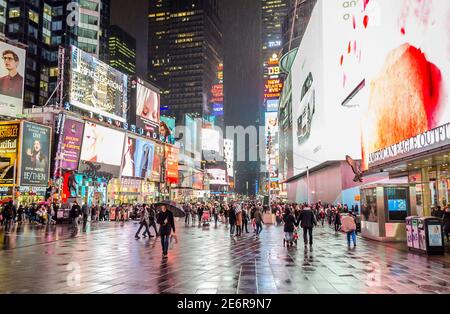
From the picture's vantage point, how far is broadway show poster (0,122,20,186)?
40.6 m

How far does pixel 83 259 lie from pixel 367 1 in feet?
64.3

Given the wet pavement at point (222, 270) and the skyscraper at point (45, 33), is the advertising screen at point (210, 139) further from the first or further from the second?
the wet pavement at point (222, 270)

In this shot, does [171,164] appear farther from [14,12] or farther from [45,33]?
[14,12]

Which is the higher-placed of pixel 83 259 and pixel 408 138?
pixel 408 138

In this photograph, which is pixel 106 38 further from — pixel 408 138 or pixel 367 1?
pixel 408 138

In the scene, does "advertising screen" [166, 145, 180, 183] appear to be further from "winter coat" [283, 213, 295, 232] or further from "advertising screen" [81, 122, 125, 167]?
"winter coat" [283, 213, 295, 232]

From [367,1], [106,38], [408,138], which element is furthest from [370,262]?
[106,38]

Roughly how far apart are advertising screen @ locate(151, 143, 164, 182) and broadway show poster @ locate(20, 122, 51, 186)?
3068 centimetres

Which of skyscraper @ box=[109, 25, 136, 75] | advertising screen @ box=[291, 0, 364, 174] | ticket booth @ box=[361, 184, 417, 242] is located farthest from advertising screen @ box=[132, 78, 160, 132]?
skyscraper @ box=[109, 25, 136, 75]

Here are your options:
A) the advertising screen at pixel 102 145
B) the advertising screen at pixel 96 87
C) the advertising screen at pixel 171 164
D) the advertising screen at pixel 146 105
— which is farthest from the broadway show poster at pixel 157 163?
the advertising screen at pixel 96 87

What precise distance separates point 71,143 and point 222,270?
139ft
